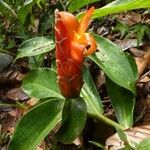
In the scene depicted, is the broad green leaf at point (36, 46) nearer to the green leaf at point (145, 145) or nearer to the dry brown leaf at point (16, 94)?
the dry brown leaf at point (16, 94)

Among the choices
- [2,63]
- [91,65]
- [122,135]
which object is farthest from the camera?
[2,63]

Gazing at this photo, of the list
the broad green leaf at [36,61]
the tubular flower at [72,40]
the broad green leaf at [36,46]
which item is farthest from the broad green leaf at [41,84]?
the tubular flower at [72,40]

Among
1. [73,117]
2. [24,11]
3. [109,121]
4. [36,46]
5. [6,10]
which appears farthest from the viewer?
[6,10]

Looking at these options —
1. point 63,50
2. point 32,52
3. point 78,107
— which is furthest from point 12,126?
point 63,50

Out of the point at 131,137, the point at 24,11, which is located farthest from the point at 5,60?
the point at 131,137

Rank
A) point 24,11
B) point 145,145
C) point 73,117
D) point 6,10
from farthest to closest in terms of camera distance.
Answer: point 6,10 → point 24,11 → point 73,117 → point 145,145

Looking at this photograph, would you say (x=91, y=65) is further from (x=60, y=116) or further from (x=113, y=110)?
(x=60, y=116)

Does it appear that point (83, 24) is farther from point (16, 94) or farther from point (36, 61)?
point (16, 94)
